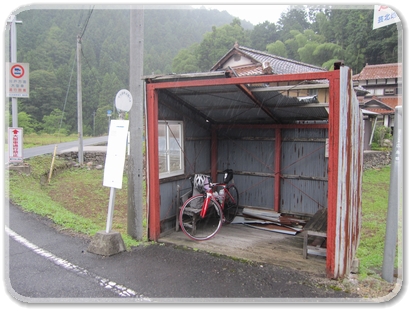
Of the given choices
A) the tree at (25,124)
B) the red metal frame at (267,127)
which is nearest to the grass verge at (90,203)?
the red metal frame at (267,127)

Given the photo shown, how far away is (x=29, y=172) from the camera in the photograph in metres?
11.9

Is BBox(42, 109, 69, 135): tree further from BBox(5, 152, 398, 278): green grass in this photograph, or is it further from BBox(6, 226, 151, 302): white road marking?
BBox(6, 226, 151, 302): white road marking

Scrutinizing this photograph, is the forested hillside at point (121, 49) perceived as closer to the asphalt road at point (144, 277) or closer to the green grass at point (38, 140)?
the green grass at point (38, 140)

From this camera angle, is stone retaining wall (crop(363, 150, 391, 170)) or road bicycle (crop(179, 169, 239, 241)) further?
stone retaining wall (crop(363, 150, 391, 170))

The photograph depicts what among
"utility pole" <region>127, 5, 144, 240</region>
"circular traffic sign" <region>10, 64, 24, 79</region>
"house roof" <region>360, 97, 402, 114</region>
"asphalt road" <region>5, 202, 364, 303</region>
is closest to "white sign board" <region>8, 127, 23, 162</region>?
"circular traffic sign" <region>10, 64, 24, 79</region>

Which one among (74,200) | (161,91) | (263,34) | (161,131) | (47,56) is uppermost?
A: (263,34)

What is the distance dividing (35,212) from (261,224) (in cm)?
505

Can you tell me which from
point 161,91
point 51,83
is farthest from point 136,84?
point 51,83

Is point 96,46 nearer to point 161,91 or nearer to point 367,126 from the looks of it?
point 367,126

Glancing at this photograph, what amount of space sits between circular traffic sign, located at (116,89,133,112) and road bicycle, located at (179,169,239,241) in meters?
2.15

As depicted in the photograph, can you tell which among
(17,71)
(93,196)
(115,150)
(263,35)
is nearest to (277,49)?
(263,35)

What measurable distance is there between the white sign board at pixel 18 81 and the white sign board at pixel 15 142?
3.69 feet

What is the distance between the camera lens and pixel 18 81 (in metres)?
9.59

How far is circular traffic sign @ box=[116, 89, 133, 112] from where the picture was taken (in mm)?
5590
